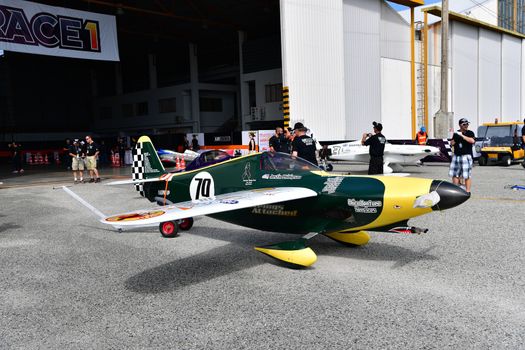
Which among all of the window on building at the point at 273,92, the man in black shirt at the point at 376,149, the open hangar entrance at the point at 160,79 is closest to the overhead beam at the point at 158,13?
the open hangar entrance at the point at 160,79

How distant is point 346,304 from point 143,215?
2468mm

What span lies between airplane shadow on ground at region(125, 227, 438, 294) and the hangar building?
15.0 meters

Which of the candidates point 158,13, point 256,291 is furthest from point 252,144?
point 256,291

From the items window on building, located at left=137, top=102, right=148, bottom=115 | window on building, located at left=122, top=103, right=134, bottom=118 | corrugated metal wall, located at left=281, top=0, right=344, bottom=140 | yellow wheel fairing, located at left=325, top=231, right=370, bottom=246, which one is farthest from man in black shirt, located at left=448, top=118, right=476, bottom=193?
window on building, located at left=122, top=103, right=134, bottom=118

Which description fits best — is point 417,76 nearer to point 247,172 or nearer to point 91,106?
point 247,172

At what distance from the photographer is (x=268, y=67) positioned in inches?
1462

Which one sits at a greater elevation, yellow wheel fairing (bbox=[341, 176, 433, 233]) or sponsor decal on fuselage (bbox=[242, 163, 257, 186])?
sponsor decal on fuselage (bbox=[242, 163, 257, 186])

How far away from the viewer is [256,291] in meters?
5.07

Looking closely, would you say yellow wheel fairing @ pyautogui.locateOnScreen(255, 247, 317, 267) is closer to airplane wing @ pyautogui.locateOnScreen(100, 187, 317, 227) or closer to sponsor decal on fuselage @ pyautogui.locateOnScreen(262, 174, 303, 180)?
airplane wing @ pyautogui.locateOnScreen(100, 187, 317, 227)

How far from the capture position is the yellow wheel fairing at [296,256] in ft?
18.8

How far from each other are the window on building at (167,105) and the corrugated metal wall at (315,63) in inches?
1029

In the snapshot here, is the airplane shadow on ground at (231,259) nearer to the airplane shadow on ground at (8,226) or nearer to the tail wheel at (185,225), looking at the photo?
the tail wheel at (185,225)

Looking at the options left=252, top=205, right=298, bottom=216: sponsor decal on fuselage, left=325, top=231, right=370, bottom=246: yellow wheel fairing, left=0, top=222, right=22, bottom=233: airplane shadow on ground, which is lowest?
left=0, top=222, right=22, bottom=233: airplane shadow on ground

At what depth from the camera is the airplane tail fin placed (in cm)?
926
